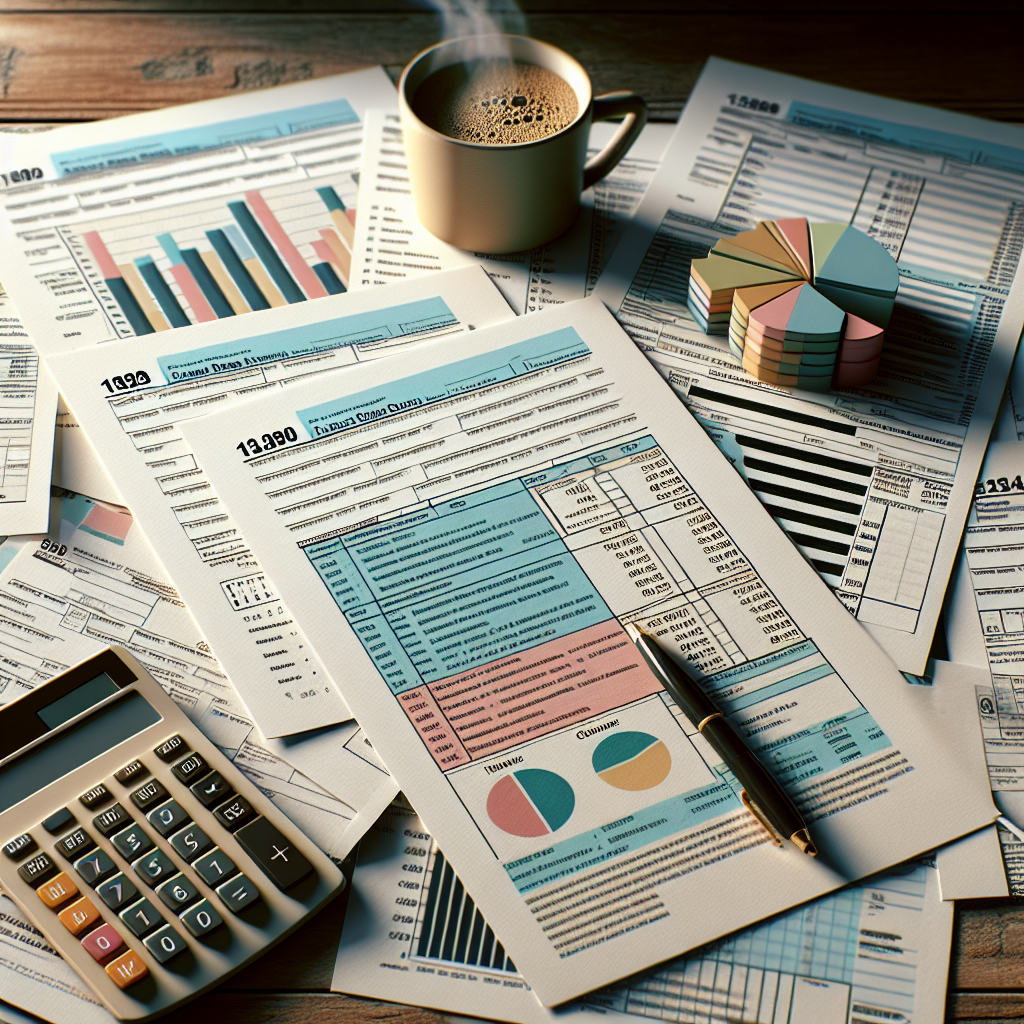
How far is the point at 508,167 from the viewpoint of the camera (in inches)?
25.5

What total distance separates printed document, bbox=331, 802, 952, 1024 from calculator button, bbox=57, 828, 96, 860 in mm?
126

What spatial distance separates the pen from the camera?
48cm

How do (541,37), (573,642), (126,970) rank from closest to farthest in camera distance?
1. (126,970)
2. (573,642)
3. (541,37)

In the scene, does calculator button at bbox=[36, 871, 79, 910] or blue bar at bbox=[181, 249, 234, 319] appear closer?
calculator button at bbox=[36, 871, 79, 910]

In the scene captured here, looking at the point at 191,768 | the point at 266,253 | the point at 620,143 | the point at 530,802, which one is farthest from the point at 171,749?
the point at 620,143

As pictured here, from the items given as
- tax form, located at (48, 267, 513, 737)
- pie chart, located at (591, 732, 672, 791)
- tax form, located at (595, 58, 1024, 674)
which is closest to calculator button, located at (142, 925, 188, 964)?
tax form, located at (48, 267, 513, 737)

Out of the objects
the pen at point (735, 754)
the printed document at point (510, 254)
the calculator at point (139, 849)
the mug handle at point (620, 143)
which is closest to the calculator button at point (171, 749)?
the calculator at point (139, 849)

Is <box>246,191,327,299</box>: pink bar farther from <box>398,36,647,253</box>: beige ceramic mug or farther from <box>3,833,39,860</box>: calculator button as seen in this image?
<box>3,833,39,860</box>: calculator button

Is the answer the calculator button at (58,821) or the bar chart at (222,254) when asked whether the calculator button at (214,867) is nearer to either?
the calculator button at (58,821)

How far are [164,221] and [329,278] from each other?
0.14m

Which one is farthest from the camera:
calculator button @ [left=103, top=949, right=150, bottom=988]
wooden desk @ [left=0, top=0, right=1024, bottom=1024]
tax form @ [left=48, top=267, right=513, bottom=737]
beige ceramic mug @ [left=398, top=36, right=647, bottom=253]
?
wooden desk @ [left=0, top=0, right=1024, bottom=1024]

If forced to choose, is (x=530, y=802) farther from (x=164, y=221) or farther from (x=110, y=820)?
(x=164, y=221)

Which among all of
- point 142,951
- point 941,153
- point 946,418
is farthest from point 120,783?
point 941,153

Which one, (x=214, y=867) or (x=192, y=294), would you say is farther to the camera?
(x=192, y=294)
